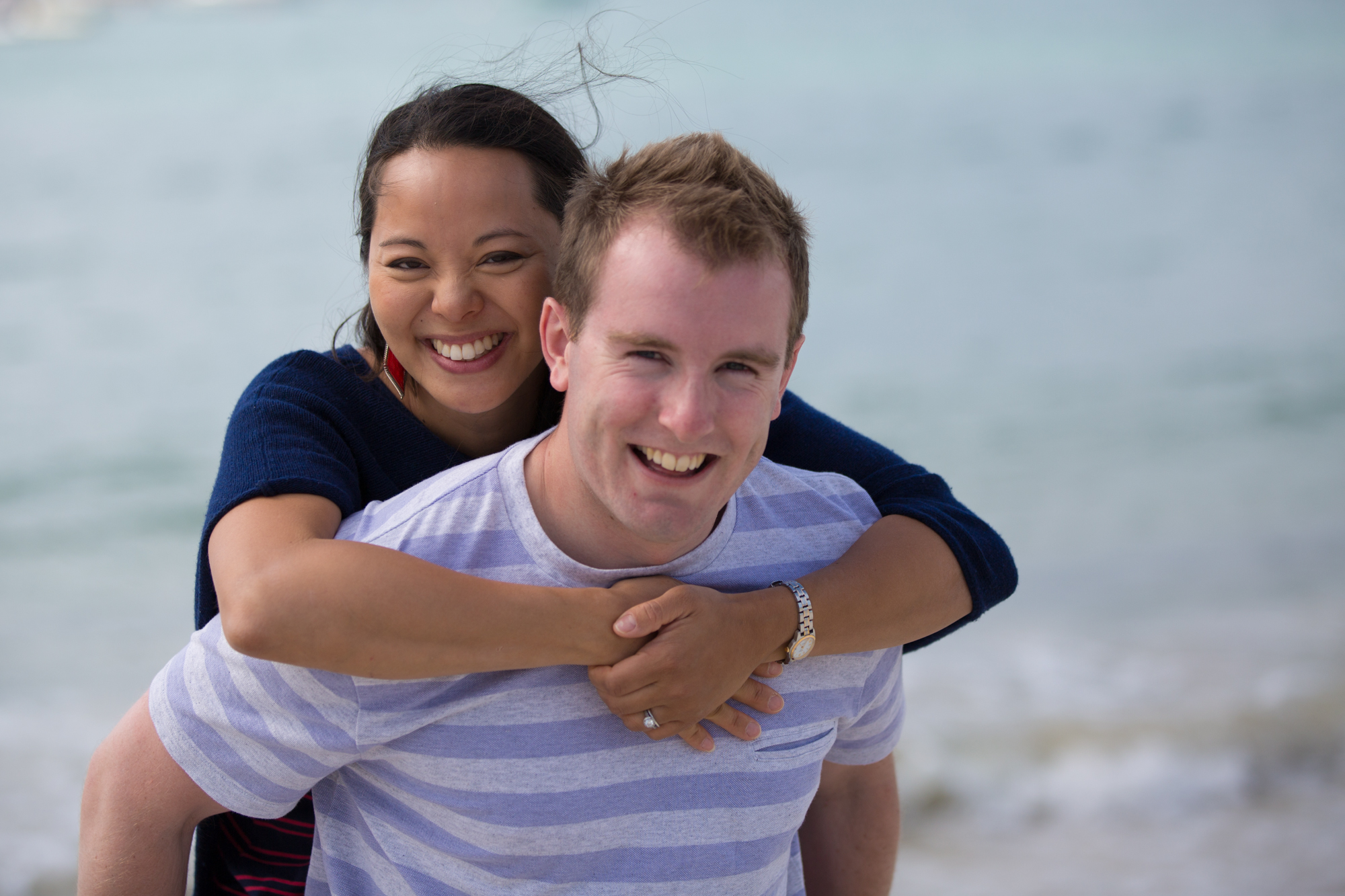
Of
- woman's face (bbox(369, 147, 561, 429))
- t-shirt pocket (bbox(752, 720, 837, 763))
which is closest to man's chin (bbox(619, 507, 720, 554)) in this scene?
t-shirt pocket (bbox(752, 720, 837, 763))

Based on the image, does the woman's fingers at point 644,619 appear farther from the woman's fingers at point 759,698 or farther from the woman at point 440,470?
the woman's fingers at point 759,698

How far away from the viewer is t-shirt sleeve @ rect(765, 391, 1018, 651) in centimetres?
205

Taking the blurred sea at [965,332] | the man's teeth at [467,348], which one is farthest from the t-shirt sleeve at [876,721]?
the blurred sea at [965,332]

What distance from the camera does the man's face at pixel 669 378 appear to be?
1.62m

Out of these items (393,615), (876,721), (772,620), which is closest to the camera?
(393,615)

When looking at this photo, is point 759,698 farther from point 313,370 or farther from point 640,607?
point 313,370

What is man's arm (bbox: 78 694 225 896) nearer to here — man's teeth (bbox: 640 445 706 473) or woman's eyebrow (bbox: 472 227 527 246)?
man's teeth (bbox: 640 445 706 473)

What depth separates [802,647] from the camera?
180 cm

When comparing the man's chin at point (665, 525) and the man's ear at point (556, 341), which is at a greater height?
the man's ear at point (556, 341)

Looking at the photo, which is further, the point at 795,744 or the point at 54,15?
the point at 54,15

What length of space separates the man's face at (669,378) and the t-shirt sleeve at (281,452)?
492mm

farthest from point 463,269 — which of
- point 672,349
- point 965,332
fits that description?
point 965,332

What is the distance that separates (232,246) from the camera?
13.7 meters

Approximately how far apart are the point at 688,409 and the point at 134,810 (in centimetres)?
101
